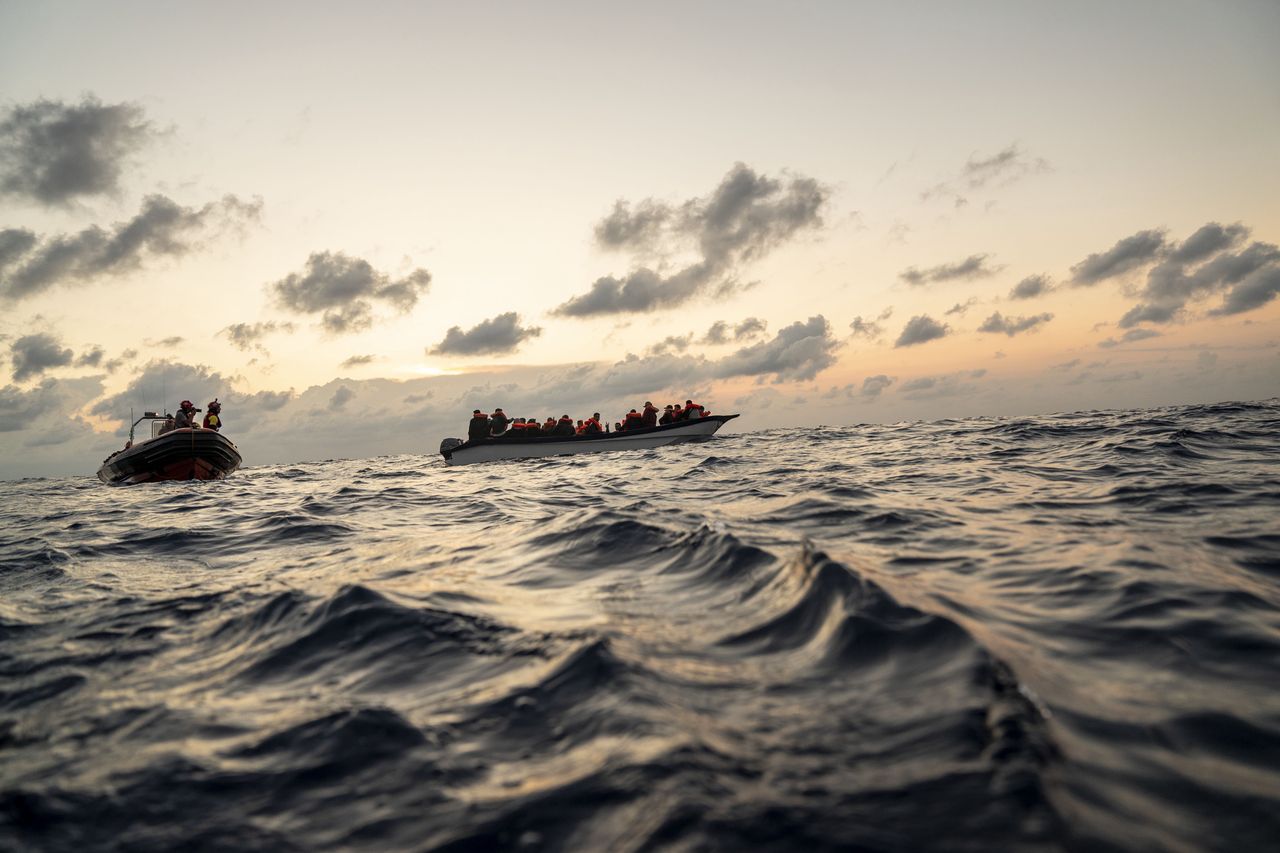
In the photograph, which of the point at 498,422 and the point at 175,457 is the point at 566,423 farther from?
the point at 175,457

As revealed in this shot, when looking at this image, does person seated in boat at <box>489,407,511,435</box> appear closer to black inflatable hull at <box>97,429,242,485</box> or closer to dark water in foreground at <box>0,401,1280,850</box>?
black inflatable hull at <box>97,429,242,485</box>

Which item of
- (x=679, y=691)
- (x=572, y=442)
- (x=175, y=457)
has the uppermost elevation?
(x=175, y=457)

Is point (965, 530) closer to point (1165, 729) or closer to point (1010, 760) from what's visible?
point (1165, 729)

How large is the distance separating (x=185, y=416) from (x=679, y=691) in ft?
109

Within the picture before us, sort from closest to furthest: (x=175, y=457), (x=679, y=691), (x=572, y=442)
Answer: (x=679, y=691), (x=175, y=457), (x=572, y=442)

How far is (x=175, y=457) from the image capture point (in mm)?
26203

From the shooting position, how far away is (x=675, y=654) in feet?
14.0

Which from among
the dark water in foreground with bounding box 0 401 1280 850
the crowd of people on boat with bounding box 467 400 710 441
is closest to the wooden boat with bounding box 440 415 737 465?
the crowd of people on boat with bounding box 467 400 710 441

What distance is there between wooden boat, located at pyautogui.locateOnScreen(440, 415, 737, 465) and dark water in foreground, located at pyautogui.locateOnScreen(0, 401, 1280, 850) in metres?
24.2

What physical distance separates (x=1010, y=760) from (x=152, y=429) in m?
37.9

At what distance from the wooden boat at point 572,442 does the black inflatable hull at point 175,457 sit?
1053 centimetres

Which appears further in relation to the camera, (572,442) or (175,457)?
(572,442)

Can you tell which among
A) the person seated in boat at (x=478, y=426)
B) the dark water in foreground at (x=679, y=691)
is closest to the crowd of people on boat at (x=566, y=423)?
the person seated in boat at (x=478, y=426)

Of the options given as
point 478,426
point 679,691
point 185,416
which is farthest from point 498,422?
point 679,691
